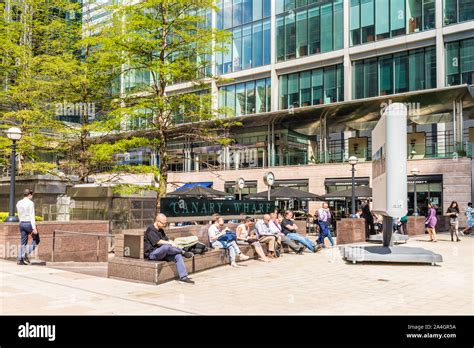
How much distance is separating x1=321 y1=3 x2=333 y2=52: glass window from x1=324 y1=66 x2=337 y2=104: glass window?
5.48 feet

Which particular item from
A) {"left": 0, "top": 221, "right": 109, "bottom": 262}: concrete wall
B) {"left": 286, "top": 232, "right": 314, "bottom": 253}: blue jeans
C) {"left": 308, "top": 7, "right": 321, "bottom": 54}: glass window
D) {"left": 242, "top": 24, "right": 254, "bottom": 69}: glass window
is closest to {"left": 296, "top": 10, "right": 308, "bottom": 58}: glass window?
{"left": 308, "top": 7, "right": 321, "bottom": 54}: glass window

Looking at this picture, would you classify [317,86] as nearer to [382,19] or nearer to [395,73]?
[395,73]

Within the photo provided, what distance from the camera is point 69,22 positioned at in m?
25.0

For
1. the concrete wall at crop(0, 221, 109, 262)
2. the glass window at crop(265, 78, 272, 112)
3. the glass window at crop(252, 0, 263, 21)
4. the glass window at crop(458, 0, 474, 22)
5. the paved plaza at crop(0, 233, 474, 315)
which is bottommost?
the paved plaza at crop(0, 233, 474, 315)

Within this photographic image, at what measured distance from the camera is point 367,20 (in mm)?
37594

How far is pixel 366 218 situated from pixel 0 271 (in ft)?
51.0

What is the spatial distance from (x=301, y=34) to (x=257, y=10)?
5550mm

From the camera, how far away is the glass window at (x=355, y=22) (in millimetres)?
38094

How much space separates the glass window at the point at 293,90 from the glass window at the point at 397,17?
8.97 metres

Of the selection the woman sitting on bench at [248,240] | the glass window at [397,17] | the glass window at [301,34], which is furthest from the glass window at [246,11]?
the woman sitting on bench at [248,240]

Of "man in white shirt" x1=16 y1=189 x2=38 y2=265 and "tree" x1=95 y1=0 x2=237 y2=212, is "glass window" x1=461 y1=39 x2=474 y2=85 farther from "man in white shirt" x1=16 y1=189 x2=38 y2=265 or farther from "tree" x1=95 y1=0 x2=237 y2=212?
"man in white shirt" x1=16 y1=189 x2=38 y2=265

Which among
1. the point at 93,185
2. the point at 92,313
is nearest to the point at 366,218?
the point at 93,185

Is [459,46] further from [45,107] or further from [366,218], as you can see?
[45,107]

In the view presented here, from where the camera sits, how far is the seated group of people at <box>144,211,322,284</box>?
34.8ft
